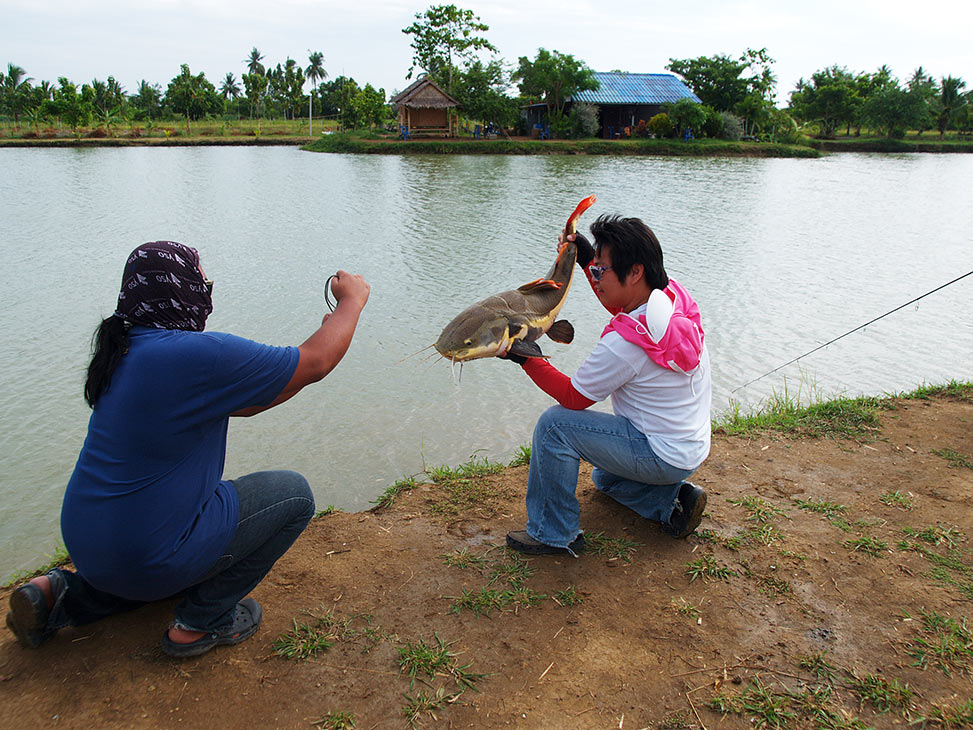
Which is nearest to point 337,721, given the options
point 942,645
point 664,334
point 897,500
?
point 664,334

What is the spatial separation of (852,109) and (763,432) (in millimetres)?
59782

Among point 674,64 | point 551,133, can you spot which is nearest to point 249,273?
point 551,133

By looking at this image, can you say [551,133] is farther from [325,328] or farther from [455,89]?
[325,328]

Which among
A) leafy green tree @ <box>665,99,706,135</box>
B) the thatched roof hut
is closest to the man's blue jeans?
the thatched roof hut

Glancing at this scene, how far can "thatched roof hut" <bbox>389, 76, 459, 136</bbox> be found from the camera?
41.8 meters

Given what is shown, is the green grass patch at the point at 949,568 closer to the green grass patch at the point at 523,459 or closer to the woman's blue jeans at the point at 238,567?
the green grass patch at the point at 523,459

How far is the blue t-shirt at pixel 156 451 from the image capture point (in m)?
2.14

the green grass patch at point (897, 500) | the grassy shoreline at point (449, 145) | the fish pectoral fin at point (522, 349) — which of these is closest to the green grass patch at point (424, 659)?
the fish pectoral fin at point (522, 349)

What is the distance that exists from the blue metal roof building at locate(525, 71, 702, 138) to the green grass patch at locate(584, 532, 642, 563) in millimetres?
45188

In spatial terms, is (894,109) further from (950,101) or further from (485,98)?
(485,98)

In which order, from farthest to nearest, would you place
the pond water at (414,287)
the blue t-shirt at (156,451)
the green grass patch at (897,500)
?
1. the pond water at (414,287)
2. the green grass patch at (897,500)
3. the blue t-shirt at (156,451)

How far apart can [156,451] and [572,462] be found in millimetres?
1745

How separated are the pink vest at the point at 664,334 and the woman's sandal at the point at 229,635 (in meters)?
1.90

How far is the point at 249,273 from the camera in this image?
10570 millimetres
